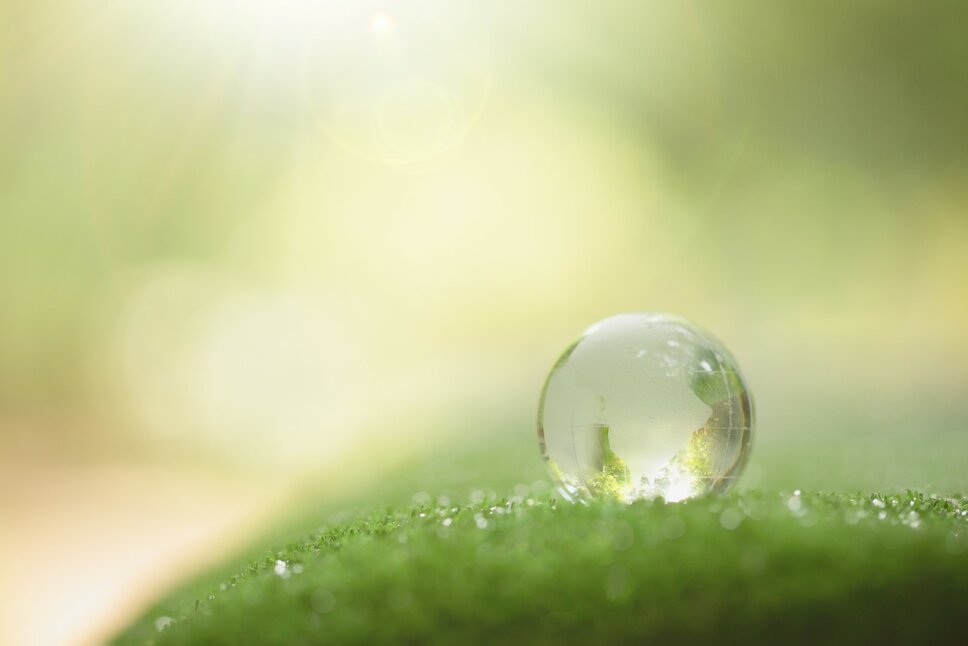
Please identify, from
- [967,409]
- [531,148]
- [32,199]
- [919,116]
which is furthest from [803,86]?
[32,199]

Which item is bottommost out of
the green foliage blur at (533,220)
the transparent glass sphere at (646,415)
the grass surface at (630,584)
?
the grass surface at (630,584)

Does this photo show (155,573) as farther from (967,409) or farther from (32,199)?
(32,199)

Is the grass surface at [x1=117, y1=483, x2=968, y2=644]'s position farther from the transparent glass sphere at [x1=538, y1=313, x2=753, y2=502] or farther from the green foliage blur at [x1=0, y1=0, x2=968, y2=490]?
the green foliage blur at [x1=0, y1=0, x2=968, y2=490]

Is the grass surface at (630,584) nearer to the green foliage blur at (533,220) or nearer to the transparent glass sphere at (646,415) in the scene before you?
the transparent glass sphere at (646,415)

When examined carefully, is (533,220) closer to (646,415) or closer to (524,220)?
(524,220)

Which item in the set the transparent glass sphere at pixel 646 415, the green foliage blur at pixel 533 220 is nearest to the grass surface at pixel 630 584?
the transparent glass sphere at pixel 646 415

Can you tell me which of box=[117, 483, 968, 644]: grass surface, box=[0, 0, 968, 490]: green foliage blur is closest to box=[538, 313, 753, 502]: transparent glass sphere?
box=[117, 483, 968, 644]: grass surface
